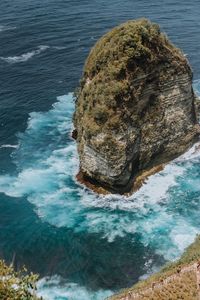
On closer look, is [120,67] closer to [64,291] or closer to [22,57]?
[64,291]

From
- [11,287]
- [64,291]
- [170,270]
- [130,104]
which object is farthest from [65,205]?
[11,287]

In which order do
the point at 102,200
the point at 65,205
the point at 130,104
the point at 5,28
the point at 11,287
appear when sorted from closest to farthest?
the point at 11,287, the point at 130,104, the point at 102,200, the point at 65,205, the point at 5,28

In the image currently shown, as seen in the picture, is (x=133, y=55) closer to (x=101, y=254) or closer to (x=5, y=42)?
(x=101, y=254)

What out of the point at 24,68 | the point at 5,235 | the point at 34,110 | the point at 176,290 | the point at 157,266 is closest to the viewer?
the point at 176,290

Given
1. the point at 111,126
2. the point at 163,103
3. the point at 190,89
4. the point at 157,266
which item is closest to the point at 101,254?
the point at 157,266

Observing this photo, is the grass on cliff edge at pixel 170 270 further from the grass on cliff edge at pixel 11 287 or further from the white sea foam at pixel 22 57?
the white sea foam at pixel 22 57

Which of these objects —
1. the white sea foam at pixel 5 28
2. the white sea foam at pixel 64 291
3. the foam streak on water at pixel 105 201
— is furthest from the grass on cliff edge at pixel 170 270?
the white sea foam at pixel 5 28
